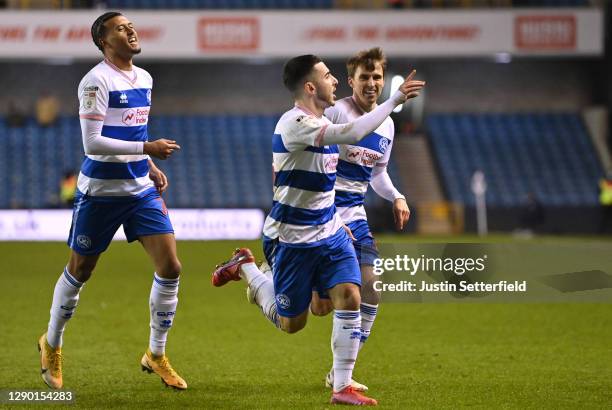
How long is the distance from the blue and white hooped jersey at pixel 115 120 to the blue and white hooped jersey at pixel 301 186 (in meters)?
1.02

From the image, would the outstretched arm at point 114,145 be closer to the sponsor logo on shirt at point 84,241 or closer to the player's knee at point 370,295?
the sponsor logo on shirt at point 84,241

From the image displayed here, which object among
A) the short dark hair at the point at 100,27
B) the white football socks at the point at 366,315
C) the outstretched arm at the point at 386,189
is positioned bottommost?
the white football socks at the point at 366,315

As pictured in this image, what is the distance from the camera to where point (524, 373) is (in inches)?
314

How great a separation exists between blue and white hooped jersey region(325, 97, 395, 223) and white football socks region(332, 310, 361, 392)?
3.51 feet

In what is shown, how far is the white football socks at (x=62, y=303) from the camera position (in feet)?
23.9

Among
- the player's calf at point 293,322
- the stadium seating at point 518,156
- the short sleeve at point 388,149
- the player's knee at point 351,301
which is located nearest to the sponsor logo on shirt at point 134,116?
the player's calf at point 293,322

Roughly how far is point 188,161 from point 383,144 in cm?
2655

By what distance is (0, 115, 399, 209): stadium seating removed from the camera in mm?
31703

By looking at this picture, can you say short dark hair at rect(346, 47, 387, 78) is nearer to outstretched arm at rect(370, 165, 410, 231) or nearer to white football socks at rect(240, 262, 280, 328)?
outstretched arm at rect(370, 165, 410, 231)

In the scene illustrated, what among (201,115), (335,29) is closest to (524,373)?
(335,29)

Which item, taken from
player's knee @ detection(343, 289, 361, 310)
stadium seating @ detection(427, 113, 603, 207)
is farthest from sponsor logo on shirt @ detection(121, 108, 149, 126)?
stadium seating @ detection(427, 113, 603, 207)

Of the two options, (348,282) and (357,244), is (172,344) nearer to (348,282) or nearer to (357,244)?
(357,244)

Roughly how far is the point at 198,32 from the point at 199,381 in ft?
83.7

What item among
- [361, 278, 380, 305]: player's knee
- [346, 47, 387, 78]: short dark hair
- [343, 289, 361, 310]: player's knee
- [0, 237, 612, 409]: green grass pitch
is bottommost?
[0, 237, 612, 409]: green grass pitch
